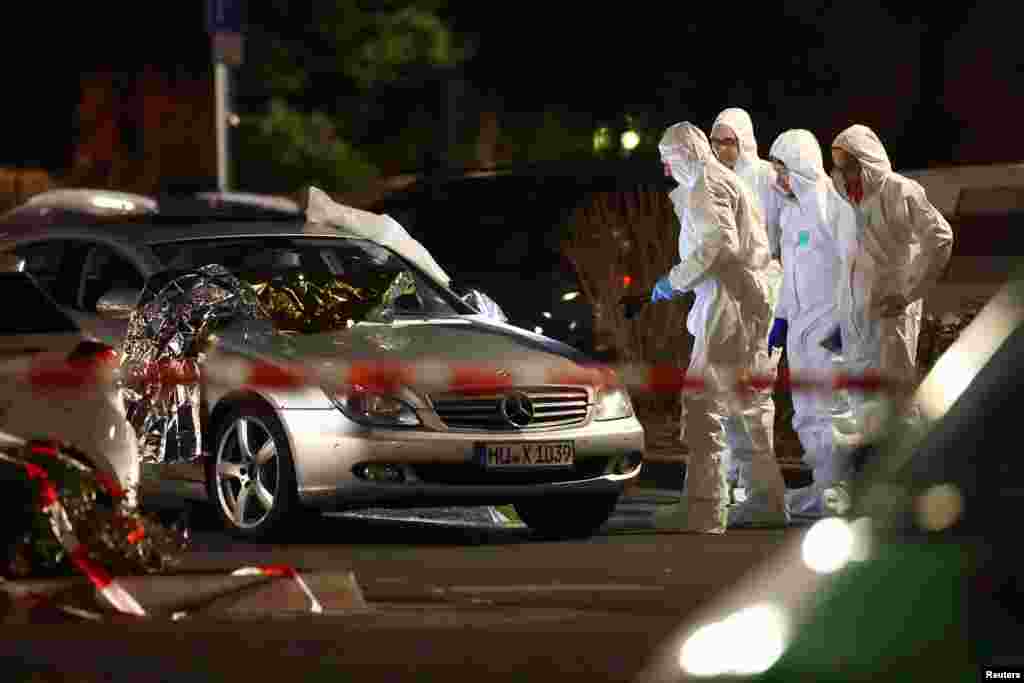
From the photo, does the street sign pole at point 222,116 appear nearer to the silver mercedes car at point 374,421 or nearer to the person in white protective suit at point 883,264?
the silver mercedes car at point 374,421

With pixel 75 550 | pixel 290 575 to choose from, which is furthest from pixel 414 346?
pixel 75 550

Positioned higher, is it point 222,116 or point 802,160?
point 222,116

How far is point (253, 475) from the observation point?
11141 mm

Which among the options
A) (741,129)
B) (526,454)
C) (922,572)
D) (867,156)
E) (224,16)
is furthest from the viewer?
(224,16)

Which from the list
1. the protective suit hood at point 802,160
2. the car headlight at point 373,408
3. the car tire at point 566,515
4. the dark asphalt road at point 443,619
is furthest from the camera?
the protective suit hood at point 802,160

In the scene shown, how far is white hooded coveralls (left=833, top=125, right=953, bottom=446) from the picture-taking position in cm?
1225

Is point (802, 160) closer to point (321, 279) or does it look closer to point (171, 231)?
point (321, 279)

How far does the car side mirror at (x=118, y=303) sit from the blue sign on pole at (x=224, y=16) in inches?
771

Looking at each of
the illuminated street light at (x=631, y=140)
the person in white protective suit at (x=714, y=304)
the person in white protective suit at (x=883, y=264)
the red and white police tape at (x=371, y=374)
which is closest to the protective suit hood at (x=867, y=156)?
the person in white protective suit at (x=883, y=264)

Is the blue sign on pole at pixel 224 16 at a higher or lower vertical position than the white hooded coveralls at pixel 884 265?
higher

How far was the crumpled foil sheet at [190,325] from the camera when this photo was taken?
11367 millimetres

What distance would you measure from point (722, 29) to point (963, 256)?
16.4 meters

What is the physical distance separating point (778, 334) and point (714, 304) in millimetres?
1512

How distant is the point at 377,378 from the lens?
10.9 m
